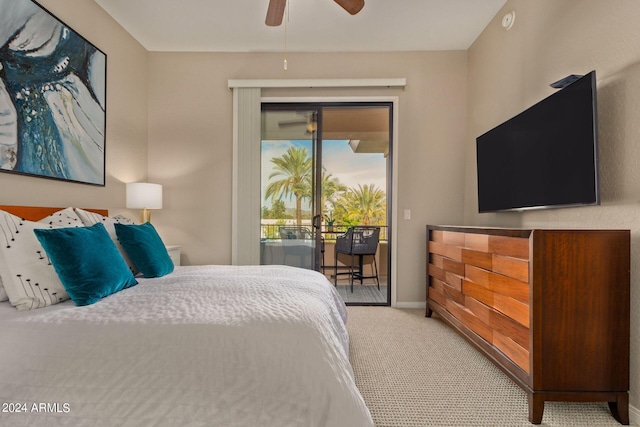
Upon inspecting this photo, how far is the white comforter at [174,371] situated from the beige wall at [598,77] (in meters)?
1.57

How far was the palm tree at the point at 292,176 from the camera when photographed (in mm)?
3719

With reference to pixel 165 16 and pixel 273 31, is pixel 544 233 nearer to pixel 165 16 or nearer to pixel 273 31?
pixel 273 31

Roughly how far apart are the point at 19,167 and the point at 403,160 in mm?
3146

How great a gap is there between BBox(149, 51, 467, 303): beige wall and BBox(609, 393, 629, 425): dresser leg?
2.03 m

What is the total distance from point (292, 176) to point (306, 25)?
58.0 inches

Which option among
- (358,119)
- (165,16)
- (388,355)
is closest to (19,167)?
(165,16)

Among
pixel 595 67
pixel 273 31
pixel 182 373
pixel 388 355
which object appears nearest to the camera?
pixel 182 373

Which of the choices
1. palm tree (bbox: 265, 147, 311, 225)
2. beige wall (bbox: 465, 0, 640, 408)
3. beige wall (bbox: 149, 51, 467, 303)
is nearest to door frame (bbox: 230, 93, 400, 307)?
beige wall (bbox: 149, 51, 467, 303)

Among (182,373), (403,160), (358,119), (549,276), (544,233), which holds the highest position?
(358,119)

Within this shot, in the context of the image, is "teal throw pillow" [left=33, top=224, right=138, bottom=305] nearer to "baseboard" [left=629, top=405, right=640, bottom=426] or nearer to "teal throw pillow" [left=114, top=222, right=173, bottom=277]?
"teal throw pillow" [left=114, top=222, right=173, bottom=277]

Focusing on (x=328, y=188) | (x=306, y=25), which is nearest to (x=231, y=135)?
(x=306, y=25)

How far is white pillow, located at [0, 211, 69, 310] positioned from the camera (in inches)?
55.1

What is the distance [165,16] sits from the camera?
3008 mm

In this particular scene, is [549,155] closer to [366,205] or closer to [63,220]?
[63,220]
